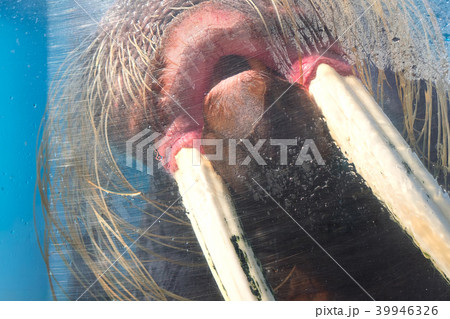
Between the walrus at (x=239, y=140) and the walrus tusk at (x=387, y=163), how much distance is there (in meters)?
0.02

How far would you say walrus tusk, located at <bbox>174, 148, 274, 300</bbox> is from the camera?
0.73m

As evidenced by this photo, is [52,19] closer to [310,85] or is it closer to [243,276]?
[310,85]

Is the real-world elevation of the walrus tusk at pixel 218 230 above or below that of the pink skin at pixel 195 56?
below

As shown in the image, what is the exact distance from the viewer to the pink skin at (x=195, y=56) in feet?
2.48

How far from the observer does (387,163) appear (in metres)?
0.69

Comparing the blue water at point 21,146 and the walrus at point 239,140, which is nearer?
the walrus at point 239,140

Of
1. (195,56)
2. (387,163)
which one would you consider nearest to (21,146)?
(195,56)

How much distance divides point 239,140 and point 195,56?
20 cm

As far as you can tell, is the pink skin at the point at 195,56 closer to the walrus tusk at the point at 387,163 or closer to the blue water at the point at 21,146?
the walrus tusk at the point at 387,163

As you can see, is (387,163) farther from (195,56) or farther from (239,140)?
(195,56)

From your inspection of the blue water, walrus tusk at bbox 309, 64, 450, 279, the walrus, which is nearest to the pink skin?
the walrus

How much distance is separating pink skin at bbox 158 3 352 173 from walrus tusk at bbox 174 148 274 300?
4 cm

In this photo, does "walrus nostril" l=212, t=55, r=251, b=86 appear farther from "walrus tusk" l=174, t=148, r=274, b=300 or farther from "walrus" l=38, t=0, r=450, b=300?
"walrus tusk" l=174, t=148, r=274, b=300

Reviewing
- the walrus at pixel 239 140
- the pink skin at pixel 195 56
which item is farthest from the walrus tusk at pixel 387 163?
the pink skin at pixel 195 56
